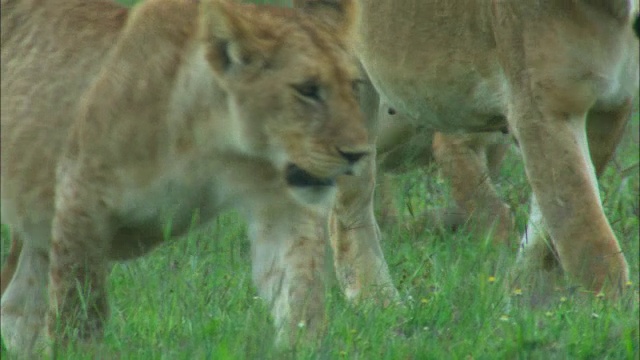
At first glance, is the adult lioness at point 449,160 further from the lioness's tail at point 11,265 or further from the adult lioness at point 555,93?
the lioness's tail at point 11,265

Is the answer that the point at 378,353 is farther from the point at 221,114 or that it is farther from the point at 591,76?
the point at 591,76

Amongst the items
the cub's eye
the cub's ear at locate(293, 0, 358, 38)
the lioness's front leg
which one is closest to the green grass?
the lioness's front leg

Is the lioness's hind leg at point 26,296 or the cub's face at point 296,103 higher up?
the cub's face at point 296,103

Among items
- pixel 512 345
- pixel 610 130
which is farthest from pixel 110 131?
pixel 610 130

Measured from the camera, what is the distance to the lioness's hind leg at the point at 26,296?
4.58 metres

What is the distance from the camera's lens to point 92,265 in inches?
153

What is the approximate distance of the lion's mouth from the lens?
3.77 m

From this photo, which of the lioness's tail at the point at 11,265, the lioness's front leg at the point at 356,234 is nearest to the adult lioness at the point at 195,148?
the lioness's tail at the point at 11,265

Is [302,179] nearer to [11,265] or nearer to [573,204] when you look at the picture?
[573,204]

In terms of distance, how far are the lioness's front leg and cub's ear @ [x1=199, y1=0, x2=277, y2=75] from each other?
190 cm

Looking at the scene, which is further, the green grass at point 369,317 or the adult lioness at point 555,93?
the adult lioness at point 555,93

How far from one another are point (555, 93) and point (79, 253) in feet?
5.10

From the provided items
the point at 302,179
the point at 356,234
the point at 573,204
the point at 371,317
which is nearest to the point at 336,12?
the point at 302,179

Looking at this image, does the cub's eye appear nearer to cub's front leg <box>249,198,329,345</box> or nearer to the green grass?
cub's front leg <box>249,198,329,345</box>
